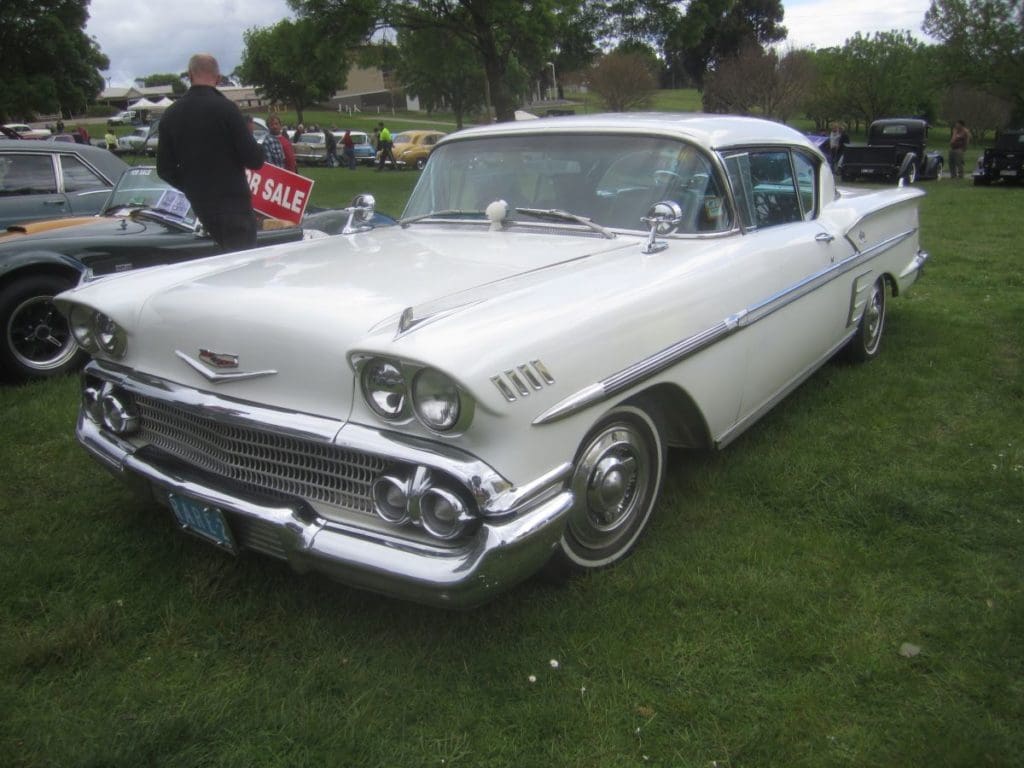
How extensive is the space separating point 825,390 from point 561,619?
2.67 meters

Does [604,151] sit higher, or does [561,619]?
[604,151]

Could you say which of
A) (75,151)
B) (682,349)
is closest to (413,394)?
(682,349)

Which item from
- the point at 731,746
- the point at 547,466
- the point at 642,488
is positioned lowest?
the point at 731,746

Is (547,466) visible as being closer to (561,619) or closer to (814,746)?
(561,619)

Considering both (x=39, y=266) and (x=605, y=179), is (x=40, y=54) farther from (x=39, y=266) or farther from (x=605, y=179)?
(x=605, y=179)

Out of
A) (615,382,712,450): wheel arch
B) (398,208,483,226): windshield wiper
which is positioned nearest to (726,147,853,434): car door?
(615,382,712,450): wheel arch

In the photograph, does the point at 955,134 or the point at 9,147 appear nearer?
the point at 9,147

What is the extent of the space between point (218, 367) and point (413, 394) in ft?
2.42

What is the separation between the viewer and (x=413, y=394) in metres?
2.10

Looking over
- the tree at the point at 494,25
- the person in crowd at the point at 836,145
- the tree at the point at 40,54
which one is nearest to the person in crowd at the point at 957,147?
the person in crowd at the point at 836,145

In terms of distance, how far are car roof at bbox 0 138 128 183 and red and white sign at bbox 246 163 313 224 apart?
2114mm

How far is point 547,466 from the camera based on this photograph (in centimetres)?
225

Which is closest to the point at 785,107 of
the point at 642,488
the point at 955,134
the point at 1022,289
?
the point at 955,134

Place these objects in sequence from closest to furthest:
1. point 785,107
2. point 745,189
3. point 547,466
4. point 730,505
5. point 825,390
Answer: point 547,466 < point 730,505 < point 745,189 < point 825,390 < point 785,107
